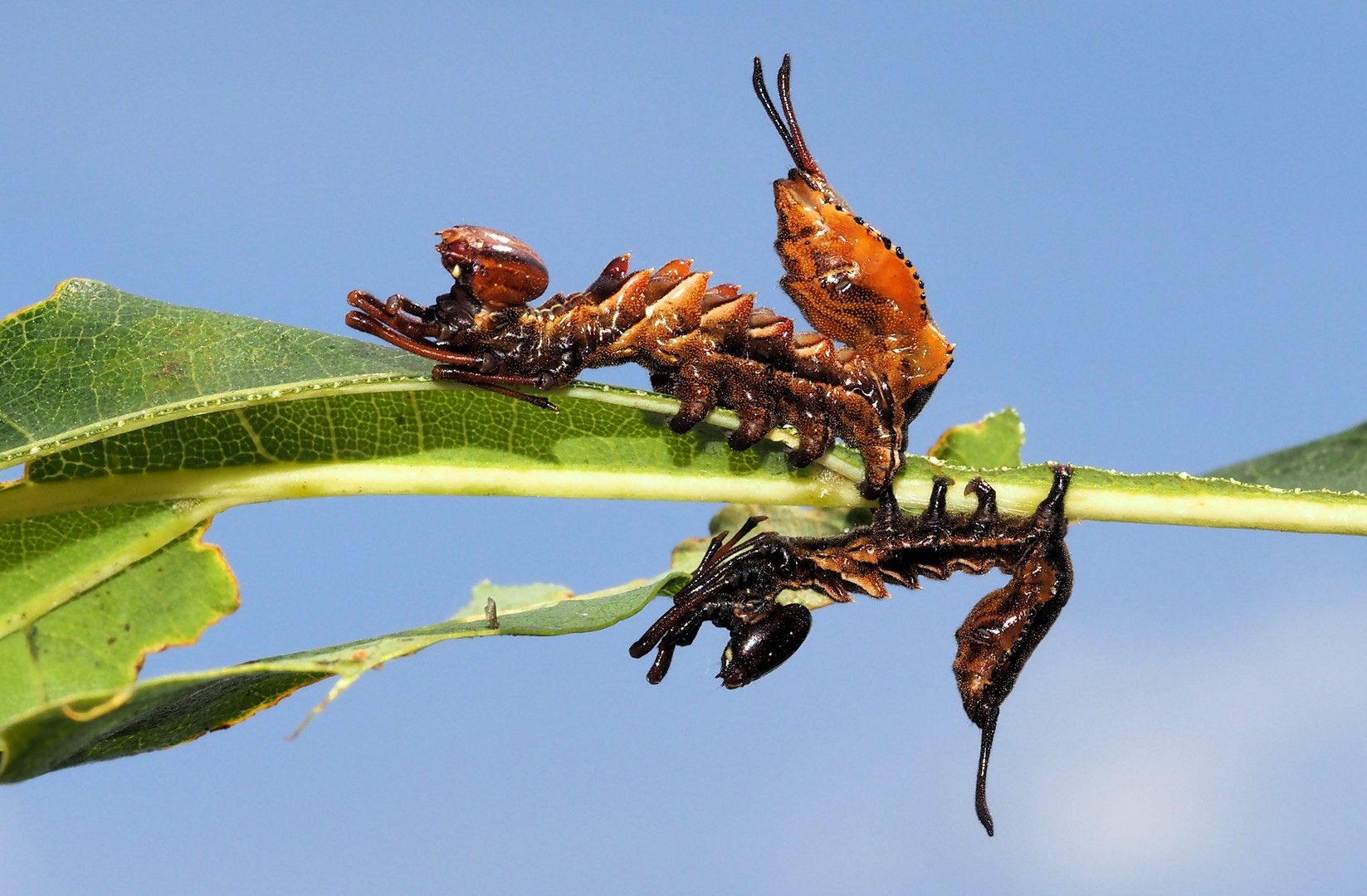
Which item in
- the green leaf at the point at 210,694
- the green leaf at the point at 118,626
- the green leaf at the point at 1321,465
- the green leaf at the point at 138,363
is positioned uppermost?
the green leaf at the point at 138,363

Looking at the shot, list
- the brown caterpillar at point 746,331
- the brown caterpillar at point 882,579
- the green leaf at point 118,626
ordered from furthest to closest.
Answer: the brown caterpillar at point 882,579 < the green leaf at point 118,626 < the brown caterpillar at point 746,331

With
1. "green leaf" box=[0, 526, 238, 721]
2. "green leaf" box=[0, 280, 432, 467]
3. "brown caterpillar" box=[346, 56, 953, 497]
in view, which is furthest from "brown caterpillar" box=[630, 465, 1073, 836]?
"green leaf" box=[0, 526, 238, 721]

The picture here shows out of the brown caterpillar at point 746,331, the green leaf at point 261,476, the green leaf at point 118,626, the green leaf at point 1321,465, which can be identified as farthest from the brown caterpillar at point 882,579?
the green leaf at point 1321,465

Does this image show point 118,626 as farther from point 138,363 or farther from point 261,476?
point 138,363

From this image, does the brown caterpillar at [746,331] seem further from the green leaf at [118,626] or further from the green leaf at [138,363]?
the green leaf at [118,626]

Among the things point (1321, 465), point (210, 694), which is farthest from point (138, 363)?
point (1321, 465)

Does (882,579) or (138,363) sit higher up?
(138,363)
